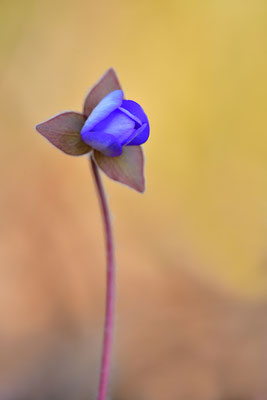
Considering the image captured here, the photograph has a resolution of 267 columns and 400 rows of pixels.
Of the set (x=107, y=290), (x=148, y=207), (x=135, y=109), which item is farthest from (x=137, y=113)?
(x=148, y=207)

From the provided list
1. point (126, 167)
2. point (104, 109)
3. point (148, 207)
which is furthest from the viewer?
point (148, 207)

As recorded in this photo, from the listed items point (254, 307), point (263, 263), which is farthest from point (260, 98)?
point (254, 307)

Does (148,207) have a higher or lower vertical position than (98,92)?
lower

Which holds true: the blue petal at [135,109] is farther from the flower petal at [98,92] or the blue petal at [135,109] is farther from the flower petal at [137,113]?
the flower petal at [98,92]

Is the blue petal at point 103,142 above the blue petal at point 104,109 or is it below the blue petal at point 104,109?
below

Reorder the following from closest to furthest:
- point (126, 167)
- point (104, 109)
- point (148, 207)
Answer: point (104, 109), point (126, 167), point (148, 207)

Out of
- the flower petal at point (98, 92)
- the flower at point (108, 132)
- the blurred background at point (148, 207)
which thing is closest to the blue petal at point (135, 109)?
the flower at point (108, 132)

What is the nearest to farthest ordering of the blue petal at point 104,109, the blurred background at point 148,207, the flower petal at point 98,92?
the blue petal at point 104,109 → the flower petal at point 98,92 → the blurred background at point 148,207

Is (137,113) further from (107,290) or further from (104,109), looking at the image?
(107,290)
